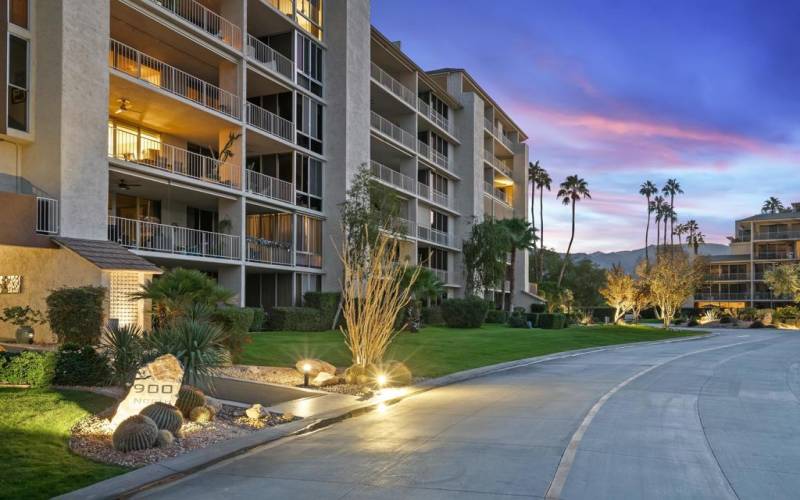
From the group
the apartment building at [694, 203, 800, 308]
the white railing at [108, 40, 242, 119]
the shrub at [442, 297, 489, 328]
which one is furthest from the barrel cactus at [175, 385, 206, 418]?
the apartment building at [694, 203, 800, 308]

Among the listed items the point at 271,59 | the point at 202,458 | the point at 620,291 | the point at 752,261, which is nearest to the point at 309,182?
the point at 271,59

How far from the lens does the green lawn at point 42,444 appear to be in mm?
7621

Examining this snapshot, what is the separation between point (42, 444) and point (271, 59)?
28.8 meters

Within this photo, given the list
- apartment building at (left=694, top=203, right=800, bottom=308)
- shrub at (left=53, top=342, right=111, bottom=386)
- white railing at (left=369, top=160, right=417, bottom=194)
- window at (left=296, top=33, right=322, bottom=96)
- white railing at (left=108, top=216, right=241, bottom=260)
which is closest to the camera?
shrub at (left=53, top=342, right=111, bottom=386)

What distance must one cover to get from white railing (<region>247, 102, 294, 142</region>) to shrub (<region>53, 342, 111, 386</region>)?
2141 cm

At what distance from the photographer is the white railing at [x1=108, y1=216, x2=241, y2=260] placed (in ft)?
86.4

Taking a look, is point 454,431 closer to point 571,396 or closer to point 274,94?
point 571,396

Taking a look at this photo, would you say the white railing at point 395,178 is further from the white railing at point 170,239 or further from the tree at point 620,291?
the tree at point 620,291

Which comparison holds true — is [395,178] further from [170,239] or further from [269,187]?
[170,239]

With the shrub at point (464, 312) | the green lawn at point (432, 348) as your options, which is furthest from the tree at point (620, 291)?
the shrub at point (464, 312)

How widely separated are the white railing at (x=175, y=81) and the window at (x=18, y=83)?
490 centimetres

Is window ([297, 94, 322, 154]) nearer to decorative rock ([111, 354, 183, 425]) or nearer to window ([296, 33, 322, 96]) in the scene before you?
window ([296, 33, 322, 96])

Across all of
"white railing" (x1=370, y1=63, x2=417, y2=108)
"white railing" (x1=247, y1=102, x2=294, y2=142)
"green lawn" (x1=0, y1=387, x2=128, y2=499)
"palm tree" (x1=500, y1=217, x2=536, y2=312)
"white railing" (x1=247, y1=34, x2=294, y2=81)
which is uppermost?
"white railing" (x1=370, y1=63, x2=417, y2=108)

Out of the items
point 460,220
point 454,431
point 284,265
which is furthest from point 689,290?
point 454,431
